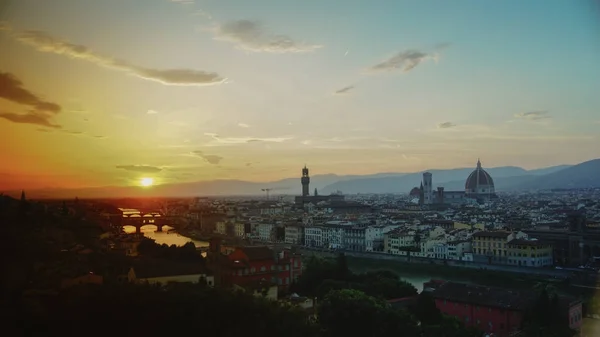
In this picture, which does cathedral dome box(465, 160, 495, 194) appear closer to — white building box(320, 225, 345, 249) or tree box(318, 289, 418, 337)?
white building box(320, 225, 345, 249)

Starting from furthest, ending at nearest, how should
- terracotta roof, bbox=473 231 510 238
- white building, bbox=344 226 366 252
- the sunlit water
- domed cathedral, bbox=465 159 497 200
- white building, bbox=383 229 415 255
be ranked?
domed cathedral, bbox=465 159 497 200, white building, bbox=344 226 366 252, white building, bbox=383 229 415 255, terracotta roof, bbox=473 231 510 238, the sunlit water

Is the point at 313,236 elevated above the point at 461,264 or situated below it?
above

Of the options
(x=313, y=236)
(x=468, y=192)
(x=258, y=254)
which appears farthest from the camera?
(x=468, y=192)

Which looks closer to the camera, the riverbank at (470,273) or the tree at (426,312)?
the tree at (426,312)

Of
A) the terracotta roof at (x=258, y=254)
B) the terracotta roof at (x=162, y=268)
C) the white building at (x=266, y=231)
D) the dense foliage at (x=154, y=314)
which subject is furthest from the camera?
the white building at (x=266, y=231)

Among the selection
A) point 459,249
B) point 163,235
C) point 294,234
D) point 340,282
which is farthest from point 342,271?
point 294,234

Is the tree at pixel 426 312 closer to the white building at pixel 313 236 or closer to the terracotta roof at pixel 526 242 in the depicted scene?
the terracotta roof at pixel 526 242

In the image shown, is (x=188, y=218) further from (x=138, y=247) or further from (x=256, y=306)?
(x=256, y=306)

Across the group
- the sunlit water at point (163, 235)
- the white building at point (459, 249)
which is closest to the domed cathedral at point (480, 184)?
the white building at point (459, 249)

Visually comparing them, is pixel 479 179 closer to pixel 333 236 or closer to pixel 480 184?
pixel 480 184

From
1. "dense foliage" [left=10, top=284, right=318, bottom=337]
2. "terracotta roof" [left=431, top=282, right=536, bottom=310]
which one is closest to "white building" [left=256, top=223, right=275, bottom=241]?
"terracotta roof" [left=431, top=282, right=536, bottom=310]
